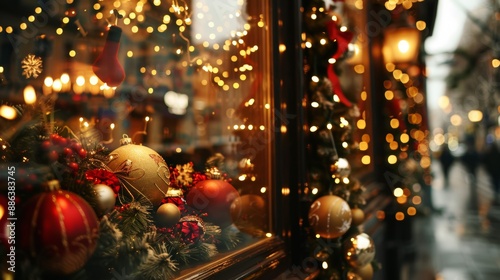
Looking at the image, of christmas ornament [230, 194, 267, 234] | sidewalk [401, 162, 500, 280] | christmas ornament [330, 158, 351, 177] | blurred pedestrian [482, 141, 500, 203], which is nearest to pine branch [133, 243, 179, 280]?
christmas ornament [230, 194, 267, 234]

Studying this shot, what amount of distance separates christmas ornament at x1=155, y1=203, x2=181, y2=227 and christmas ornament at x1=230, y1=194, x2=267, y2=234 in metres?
0.47

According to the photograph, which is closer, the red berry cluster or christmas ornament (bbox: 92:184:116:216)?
the red berry cluster

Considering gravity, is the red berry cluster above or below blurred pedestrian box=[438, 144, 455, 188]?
above

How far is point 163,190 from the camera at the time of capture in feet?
6.02

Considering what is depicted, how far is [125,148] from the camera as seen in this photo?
1.77 m

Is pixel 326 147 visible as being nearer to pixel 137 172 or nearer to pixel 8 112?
pixel 137 172

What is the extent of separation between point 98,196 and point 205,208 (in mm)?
772

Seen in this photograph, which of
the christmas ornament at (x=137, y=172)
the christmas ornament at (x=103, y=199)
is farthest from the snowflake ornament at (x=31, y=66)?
the christmas ornament at (x=103, y=199)

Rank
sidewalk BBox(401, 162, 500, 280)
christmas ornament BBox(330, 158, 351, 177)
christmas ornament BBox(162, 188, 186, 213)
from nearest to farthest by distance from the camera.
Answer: christmas ornament BBox(162, 188, 186, 213)
christmas ornament BBox(330, 158, 351, 177)
sidewalk BBox(401, 162, 500, 280)

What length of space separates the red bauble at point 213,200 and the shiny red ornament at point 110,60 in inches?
26.1

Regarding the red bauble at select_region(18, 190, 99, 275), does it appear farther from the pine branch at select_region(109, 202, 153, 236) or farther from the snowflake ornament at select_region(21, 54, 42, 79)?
the snowflake ornament at select_region(21, 54, 42, 79)

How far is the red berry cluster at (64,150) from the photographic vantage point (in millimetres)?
1312

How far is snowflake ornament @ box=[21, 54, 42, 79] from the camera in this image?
167cm

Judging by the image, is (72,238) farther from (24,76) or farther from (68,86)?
(68,86)
